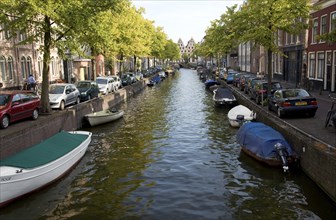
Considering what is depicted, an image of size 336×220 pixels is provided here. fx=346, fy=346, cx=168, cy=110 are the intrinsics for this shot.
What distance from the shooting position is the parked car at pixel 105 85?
108ft

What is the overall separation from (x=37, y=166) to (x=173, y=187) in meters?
4.59

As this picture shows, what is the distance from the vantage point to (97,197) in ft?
37.1

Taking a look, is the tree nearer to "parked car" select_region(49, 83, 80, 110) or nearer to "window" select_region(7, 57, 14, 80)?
"parked car" select_region(49, 83, 80, 110)

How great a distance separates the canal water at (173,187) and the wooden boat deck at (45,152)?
1.01m

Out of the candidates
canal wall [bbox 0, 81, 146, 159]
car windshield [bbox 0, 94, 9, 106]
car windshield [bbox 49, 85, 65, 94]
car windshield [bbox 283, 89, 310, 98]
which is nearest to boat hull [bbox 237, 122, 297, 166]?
car windshield [bbox 283, 89, 310, 98]

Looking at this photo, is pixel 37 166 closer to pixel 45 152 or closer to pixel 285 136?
pixel 45 152

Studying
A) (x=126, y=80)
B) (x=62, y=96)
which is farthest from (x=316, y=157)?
(x=126, y=80)

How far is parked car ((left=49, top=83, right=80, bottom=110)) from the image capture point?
2139 cm

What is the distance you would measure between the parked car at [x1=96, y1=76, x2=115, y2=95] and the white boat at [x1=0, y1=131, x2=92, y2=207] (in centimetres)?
1839

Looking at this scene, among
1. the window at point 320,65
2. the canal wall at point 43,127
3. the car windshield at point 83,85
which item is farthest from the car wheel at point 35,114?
the window at point 320,65

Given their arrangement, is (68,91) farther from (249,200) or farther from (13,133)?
(249,200)

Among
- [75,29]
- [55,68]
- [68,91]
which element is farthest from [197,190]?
[55,68]

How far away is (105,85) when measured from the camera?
33.6 m

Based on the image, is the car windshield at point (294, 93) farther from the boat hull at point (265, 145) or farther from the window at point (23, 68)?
the window at point (23, 68)
